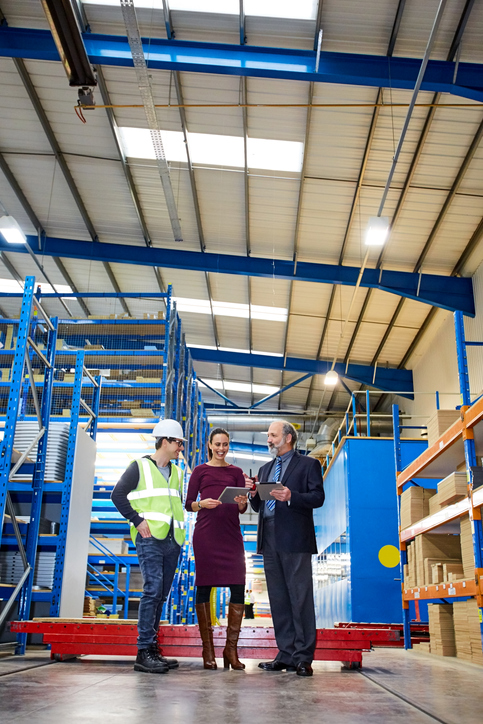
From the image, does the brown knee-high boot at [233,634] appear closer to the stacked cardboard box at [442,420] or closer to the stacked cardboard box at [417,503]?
the stacked cardboard box at [442,420]

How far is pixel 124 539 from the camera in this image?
519 inches

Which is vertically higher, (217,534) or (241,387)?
(241,387)

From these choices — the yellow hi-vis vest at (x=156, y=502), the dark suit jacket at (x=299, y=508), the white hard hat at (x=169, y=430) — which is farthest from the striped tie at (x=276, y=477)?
the white hard hat at (x=169, y=430)

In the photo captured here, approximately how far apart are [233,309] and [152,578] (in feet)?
49.4

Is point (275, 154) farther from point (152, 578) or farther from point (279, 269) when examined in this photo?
point (152, 578)

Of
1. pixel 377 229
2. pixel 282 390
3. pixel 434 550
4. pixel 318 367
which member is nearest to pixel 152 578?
pixel 434 550

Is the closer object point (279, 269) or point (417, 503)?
point (417, 503)

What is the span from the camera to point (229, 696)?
3.41 meters

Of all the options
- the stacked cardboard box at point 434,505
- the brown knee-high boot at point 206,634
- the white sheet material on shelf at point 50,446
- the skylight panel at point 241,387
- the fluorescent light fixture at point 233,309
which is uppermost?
the fluorescent light fixture at point 233,309

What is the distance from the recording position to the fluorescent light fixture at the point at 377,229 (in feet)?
36.5

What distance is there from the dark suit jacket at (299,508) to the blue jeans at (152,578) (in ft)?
2.29

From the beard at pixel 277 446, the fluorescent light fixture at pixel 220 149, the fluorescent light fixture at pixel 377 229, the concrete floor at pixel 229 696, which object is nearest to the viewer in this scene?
the concrete floor at pixel 229 696

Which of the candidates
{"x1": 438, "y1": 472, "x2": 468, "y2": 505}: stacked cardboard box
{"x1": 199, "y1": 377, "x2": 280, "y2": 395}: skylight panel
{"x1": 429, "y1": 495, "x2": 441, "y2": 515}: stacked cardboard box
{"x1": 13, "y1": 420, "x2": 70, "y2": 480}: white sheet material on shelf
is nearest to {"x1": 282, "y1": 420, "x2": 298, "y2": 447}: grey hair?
{"x1": 438, "y1": 472, "x2": 468, "y2": 505}: stacked cardboard box

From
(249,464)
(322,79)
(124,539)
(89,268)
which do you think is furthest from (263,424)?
(322,79)
